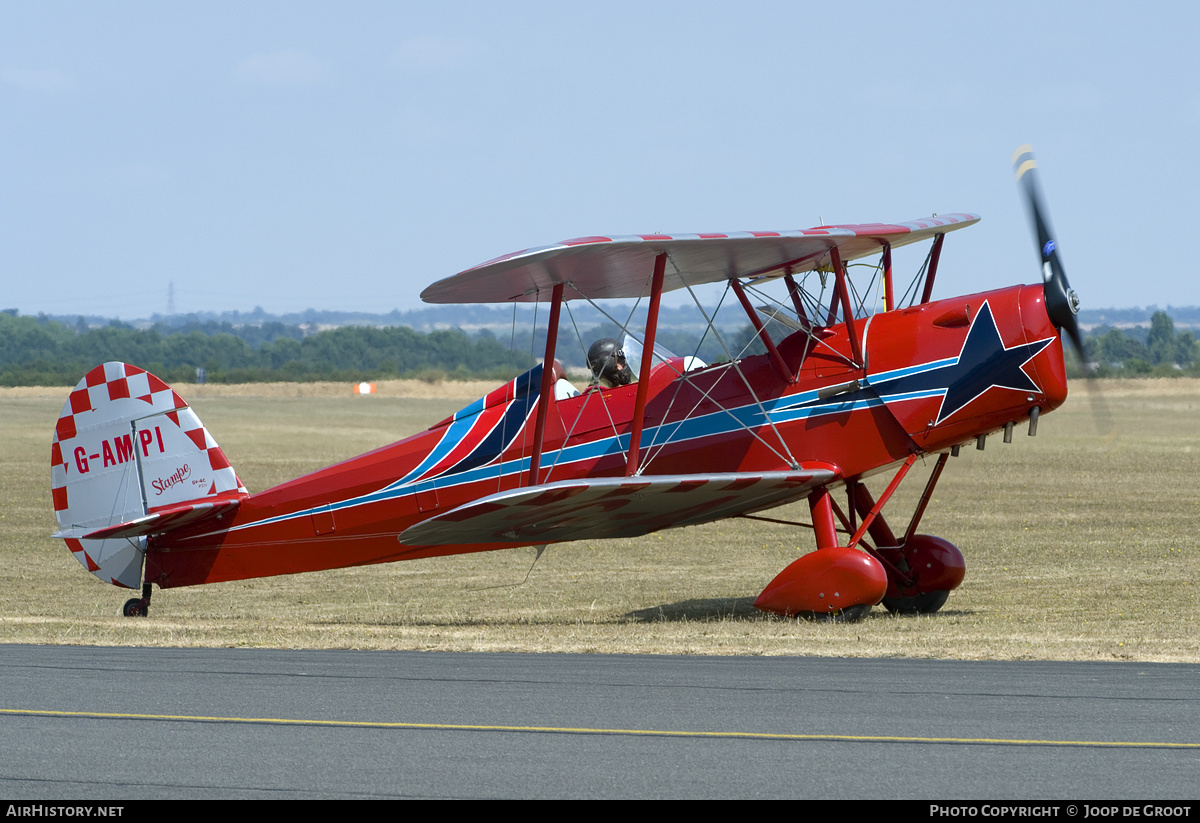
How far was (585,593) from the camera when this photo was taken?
1459 cm

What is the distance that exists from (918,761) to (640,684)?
97.1 inches

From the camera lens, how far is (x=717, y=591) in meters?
14.3

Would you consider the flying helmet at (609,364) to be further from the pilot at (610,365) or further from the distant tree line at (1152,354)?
the distant tree line at (1152,354)

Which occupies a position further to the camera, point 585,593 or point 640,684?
point 585,593

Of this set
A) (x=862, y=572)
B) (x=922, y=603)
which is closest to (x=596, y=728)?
(x=862, y=572)

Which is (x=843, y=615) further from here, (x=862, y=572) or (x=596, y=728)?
(x=596, y=728)

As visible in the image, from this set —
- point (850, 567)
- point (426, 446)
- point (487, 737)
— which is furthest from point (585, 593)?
point (487, 737)

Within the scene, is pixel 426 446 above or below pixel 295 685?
above

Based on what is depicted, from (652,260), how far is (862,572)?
3.09 m

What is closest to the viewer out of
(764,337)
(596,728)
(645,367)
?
(596,728)

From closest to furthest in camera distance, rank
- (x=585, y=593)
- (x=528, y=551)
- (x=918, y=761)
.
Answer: (x=918, y=761)
(x=585, y=593)
(x=528, y=551)

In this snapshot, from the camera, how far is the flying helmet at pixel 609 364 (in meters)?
12.4

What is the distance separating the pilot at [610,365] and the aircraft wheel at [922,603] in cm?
325

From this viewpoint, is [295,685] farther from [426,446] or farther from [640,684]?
[426,446]
